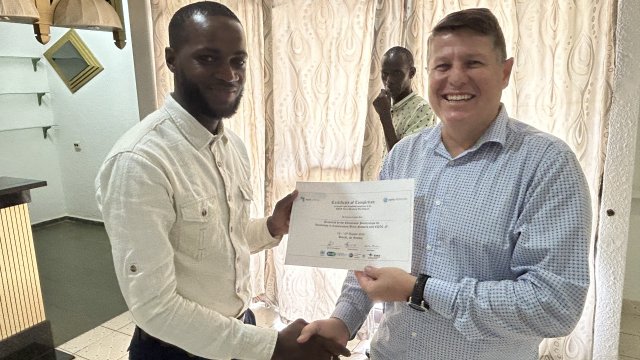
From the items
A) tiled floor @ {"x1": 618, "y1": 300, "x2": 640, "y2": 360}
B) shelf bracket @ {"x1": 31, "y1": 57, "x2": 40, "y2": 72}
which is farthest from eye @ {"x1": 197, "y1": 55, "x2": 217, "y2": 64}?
shelf bracket @ {"x1": 31, "y1": 57, "x2": 40, "y2": 72}

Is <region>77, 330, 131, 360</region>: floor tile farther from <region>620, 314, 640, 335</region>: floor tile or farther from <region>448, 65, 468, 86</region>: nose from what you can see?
<region>620, 314, 640, 335</region>: floor tile

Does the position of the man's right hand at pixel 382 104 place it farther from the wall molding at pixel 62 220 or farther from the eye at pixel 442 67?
the wall molding at pixel 62 220

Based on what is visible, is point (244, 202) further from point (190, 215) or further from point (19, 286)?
point (19, 286)

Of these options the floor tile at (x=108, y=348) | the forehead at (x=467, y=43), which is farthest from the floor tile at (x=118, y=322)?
the forehead at (x=467, y=43)

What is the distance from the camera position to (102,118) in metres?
5.16

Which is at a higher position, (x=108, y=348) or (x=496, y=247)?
(x=496, y=247)

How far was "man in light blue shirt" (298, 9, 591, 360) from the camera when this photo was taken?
34.9 inches

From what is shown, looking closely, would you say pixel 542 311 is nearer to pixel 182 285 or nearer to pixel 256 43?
pixel 182 285

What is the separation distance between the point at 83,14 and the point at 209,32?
1648mm

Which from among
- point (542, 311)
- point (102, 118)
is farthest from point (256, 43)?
point (102, 118)

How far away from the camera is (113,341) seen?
9.74 feet

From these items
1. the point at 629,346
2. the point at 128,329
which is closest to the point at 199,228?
the point at 128,329

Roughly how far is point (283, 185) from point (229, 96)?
1.93 meters

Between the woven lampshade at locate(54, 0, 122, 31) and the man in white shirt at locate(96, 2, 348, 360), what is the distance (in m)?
1.52
